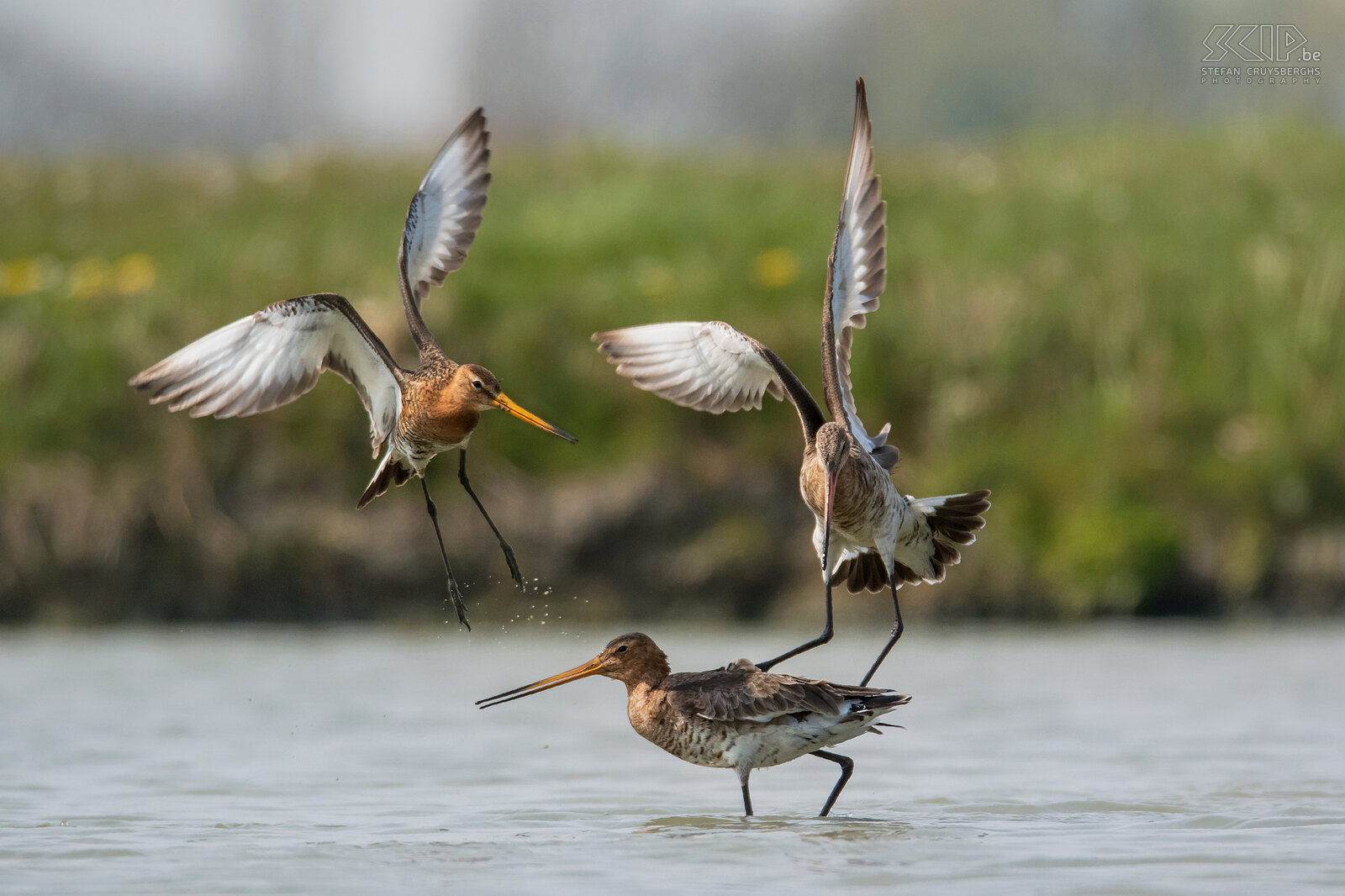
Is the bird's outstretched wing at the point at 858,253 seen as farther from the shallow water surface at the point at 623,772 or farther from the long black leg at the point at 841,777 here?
the shallow water surface at the point at 623,772

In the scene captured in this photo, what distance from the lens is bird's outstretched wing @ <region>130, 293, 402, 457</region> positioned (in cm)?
636

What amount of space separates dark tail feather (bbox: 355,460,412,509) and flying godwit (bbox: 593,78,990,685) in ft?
3.07

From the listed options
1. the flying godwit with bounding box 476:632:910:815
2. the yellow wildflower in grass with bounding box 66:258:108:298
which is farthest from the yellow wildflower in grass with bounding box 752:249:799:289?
the flying godwit with bounding box 476:632:910:815

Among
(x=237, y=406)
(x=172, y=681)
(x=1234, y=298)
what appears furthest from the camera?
(x=1234, y=298)

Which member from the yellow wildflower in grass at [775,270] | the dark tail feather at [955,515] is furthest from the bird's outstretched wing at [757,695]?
the yellow wildflower in grass at [775,270]

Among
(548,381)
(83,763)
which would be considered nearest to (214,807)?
(83,763)

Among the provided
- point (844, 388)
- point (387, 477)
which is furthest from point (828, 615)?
point (387, 477)

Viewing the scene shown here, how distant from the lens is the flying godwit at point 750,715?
6.53 meters

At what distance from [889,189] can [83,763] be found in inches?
315

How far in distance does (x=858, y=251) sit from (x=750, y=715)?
6.09 feet

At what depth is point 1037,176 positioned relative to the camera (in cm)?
1390

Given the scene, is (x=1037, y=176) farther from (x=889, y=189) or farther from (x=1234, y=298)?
(x=1234, y=298)

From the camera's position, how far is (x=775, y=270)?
12039 millimetres

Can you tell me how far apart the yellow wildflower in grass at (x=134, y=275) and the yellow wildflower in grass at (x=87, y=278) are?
0.08 m
